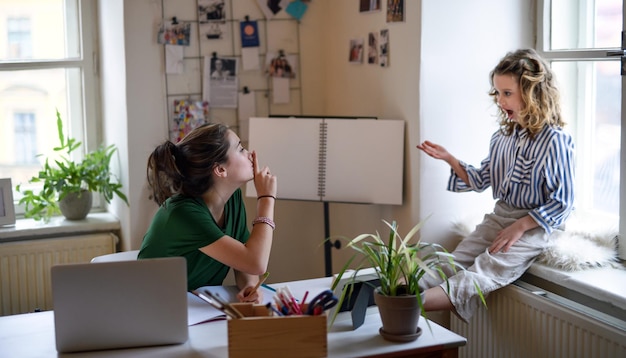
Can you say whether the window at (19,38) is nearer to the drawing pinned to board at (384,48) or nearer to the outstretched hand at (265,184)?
the drawing pinned to board at (384,48)

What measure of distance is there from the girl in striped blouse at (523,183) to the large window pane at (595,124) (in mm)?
237

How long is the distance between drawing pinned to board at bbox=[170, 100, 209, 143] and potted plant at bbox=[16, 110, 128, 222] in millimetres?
393

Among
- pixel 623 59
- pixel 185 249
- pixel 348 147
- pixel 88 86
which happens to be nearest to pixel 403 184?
pixel 348 147

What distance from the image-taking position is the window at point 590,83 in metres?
2.85

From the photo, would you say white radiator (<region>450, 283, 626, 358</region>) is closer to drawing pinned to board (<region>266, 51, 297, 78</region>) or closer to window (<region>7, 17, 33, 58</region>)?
drawing pinned to board (<region>266, 51, 297, 78</region>)

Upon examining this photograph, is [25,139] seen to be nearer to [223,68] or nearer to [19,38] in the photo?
[19,38]

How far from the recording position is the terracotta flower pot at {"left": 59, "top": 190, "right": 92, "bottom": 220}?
3.82 m

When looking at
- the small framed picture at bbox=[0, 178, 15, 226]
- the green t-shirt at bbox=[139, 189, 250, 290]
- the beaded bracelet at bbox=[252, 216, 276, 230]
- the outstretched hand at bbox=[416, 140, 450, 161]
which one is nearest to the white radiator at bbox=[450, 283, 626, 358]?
the outstretched hand at bbox=[416, 140, 450, 161]

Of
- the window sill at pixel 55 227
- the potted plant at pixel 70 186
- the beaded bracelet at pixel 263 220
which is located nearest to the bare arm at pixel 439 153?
the beaded bracelet at pixel 263 220

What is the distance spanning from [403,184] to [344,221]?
1.97ft

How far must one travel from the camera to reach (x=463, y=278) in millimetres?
2717

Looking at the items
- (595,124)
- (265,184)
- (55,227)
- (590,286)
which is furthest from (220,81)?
(590,286)

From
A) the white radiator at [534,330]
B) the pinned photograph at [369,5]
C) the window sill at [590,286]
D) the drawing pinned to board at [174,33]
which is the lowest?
the white radiator at [534,330]

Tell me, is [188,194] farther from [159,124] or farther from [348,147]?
[159,124]
